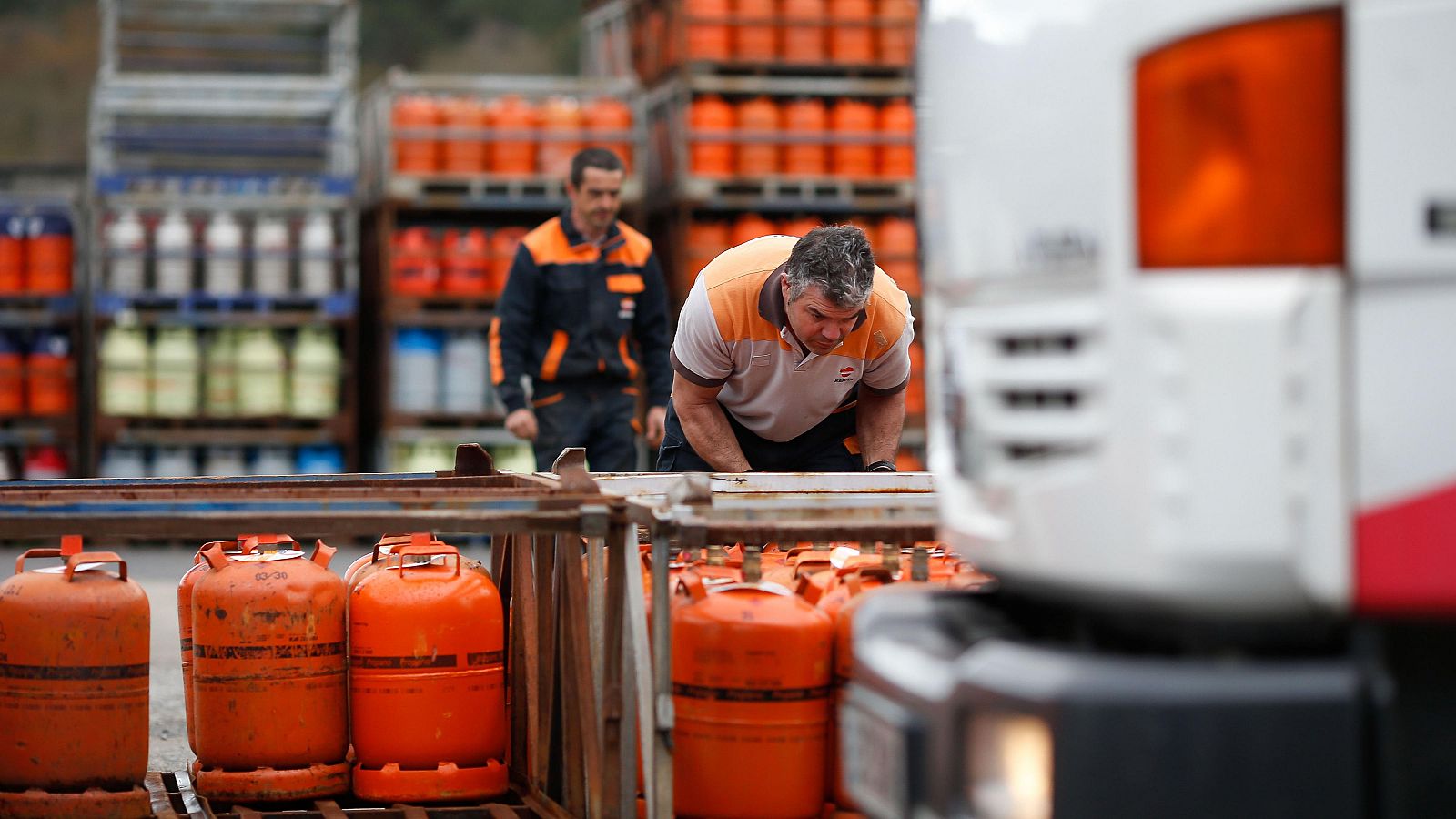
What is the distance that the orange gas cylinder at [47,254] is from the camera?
1198 cm

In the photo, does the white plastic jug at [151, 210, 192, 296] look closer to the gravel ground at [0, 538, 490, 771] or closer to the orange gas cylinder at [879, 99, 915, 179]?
the gravel ground at [0, 538, 490, 771]

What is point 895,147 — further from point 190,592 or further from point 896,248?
point 190,592

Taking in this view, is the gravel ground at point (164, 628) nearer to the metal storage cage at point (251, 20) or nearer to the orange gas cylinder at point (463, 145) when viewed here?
the orange gas cylinder at point (463, 145)

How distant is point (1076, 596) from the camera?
8.66 feet

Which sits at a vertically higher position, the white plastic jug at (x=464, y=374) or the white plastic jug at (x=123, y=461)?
the white plastic jug at (x=464, y=374)

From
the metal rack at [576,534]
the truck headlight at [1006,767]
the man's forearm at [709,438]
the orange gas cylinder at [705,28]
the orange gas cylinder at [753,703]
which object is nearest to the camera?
the truck headlight at [1006,767]

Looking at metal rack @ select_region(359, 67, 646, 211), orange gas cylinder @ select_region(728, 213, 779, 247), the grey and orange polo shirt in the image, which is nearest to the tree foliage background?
metal rack @ select_region(359, 67, 646, 211)

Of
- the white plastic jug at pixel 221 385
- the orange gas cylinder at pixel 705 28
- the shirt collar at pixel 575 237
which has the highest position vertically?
the orange gas cylinder at pixel 705 28

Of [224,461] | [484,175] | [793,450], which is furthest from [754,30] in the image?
[793,450]

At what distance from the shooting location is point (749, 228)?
1137 cm

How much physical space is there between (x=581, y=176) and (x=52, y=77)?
14863mm

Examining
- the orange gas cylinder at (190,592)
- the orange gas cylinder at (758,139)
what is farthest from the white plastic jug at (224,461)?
the orange gas cylinder at (190,592)

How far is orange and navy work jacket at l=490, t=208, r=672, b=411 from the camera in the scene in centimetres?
849

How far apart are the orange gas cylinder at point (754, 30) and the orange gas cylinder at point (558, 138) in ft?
3.68
